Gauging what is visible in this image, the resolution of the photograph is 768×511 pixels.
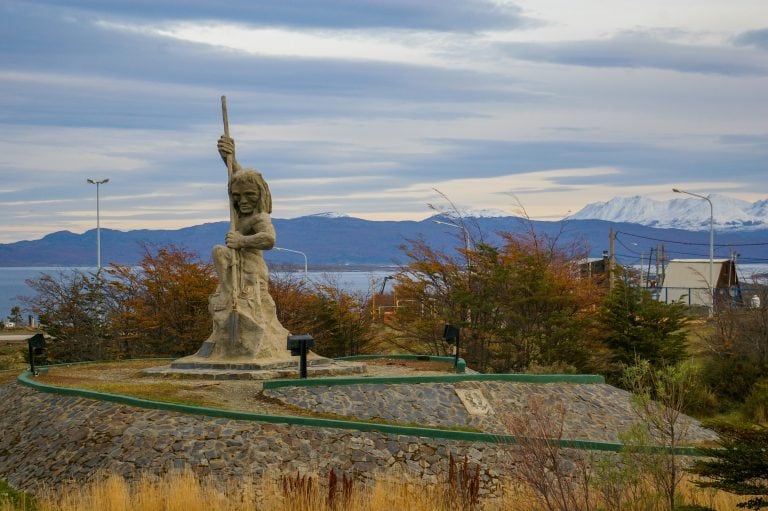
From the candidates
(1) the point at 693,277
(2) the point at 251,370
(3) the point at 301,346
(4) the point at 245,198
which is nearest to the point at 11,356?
(4) the point at 245,198

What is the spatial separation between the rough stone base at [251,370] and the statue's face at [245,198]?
359cm

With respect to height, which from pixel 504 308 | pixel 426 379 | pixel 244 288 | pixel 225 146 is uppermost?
pixel 225 146

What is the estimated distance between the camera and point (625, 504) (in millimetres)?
12102

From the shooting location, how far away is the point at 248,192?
23672 mm

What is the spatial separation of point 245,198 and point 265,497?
428 inches

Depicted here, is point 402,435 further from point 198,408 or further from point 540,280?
point 540,280

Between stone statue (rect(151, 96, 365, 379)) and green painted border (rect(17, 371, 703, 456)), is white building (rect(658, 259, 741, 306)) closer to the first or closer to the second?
stone statue (rect(151, 96, 365, 379))

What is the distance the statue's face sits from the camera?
23.6m

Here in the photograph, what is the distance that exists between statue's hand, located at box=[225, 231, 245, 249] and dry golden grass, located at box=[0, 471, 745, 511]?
8.45 meters

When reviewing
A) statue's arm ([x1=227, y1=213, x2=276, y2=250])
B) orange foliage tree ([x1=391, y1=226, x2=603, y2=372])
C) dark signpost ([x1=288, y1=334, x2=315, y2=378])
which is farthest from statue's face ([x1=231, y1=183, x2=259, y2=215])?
orange foliage tree ([x1=391, y1=226, x2=603, y2=372])

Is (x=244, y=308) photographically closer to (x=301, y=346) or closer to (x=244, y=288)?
(x=244, y=288)

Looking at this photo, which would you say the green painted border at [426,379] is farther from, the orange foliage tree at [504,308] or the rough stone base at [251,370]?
the orange foliage tree at [504,308]

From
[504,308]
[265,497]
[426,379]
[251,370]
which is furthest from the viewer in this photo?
[504,308]

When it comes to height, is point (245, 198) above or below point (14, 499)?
above
